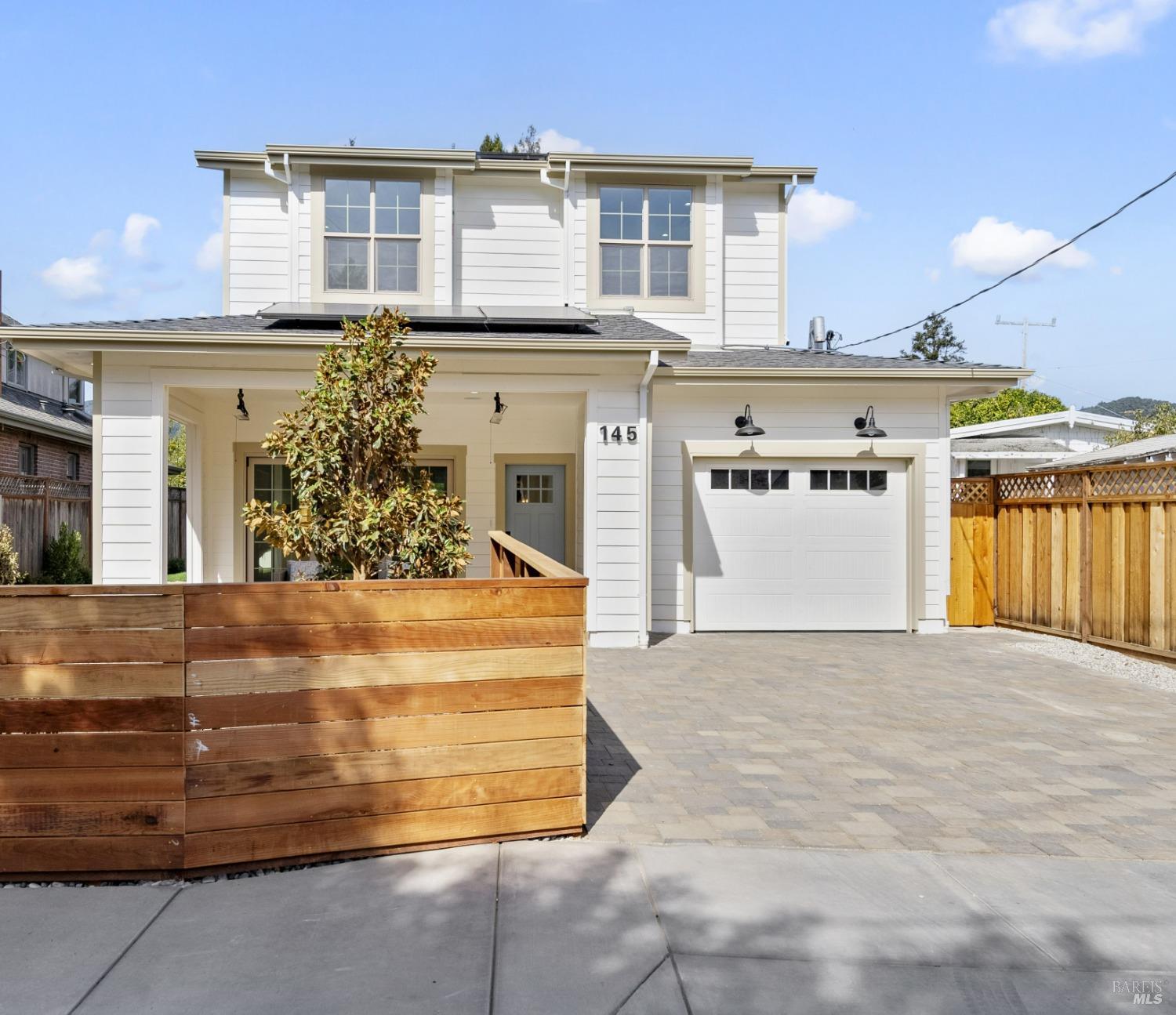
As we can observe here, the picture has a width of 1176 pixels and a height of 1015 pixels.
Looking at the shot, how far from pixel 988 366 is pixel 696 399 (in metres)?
3.41

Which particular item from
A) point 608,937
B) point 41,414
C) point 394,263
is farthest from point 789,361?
point 41,414

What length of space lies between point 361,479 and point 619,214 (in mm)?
7834

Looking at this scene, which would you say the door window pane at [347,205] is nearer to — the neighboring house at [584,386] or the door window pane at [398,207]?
the neighboring house at [584,386]

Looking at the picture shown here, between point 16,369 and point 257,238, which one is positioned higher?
point 257,238

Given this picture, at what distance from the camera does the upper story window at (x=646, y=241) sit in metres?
11.6

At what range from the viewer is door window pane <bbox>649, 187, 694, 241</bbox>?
1159 cm

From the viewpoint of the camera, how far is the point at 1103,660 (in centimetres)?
866

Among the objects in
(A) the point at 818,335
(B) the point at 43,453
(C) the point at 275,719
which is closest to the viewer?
(C) the point at 275,719

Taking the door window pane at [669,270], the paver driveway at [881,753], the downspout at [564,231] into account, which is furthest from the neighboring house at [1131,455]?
the downspout at [564,231]

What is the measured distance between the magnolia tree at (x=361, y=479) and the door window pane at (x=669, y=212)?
291 inches

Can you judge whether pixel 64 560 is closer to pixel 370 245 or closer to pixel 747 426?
pixel 370 245

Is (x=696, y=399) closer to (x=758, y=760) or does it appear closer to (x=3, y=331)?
(x=758, y=760)

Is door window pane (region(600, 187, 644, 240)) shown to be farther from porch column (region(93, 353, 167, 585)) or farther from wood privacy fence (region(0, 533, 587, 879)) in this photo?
wood privacy fence (region(0, 533, 587, 879))

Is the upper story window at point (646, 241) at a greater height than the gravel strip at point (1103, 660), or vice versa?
the upper story window at point (646, 241)
